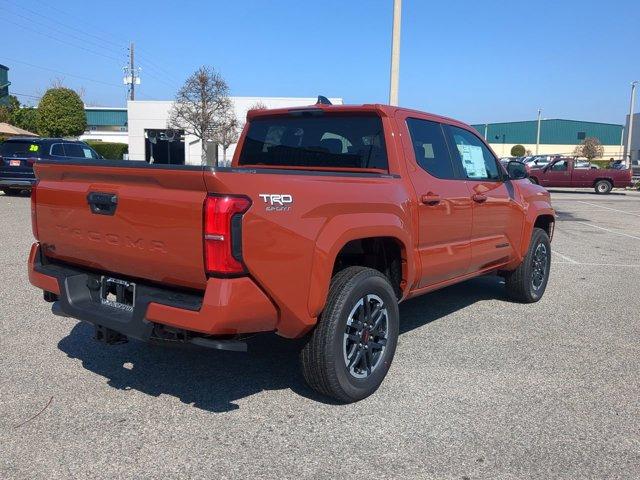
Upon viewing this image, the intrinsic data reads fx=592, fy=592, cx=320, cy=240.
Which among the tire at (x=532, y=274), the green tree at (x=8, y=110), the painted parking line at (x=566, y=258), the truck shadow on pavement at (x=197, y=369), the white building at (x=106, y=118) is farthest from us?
the white building at (x=106, y=118)

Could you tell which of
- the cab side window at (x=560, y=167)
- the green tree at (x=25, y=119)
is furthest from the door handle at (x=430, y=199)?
the green tree at (x=25, y=119)

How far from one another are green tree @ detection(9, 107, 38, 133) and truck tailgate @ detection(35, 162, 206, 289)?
1807 inches

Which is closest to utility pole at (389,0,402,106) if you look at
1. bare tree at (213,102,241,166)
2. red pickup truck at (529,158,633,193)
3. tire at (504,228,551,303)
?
tire at (504,228,551,303)

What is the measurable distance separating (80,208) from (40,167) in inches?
23.5

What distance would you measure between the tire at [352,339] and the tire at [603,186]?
28.9 metres

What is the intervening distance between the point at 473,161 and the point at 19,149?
14.5 m

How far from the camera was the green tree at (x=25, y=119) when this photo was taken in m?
44.6

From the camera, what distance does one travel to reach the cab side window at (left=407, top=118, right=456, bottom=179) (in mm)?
4609

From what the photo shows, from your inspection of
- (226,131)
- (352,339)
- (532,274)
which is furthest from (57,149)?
(226,131)

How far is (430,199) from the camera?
175 inches

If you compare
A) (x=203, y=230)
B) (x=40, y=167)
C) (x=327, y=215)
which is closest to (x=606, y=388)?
(x=327, y=215)

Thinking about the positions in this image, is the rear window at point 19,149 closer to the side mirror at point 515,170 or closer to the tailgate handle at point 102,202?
the side mirror at point 515,170

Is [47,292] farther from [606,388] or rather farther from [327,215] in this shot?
[606,388]

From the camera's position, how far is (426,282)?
4617 millimetres
